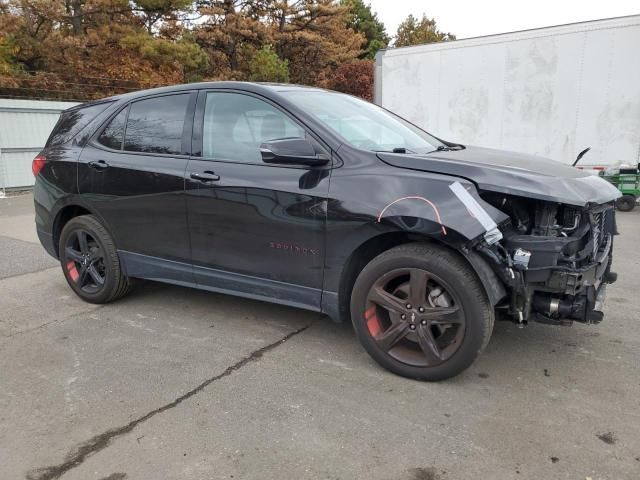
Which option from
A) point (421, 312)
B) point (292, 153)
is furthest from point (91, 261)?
point (421, 312)

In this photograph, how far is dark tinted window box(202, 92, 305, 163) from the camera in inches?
138

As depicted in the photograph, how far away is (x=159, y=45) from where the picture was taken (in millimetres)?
22047

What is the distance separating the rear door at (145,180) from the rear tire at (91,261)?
0.42ft

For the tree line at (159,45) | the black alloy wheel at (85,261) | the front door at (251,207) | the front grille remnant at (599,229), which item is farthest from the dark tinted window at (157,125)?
the tree line at (159,45)

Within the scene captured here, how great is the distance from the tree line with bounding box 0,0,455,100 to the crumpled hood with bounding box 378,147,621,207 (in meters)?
14.8

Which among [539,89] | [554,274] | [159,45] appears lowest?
[554,274]

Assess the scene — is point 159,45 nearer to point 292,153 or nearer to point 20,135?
point 20,135

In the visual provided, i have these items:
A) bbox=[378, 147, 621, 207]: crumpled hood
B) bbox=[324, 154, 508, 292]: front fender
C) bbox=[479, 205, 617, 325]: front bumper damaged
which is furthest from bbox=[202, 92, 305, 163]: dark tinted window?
bbox=[479, 205, 617, 325]: front bumper damaged

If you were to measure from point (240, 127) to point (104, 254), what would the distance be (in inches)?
66.5

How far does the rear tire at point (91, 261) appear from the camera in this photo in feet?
14.3

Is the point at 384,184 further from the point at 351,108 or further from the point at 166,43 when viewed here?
the point at 166,43

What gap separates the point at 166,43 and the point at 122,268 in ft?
67.2

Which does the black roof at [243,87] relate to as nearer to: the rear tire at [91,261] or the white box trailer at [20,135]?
the rear tire at [91,261]

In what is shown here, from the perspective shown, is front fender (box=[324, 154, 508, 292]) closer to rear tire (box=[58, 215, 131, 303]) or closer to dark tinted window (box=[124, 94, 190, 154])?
dark tinted window (box=[124, 94, 190, 154])
